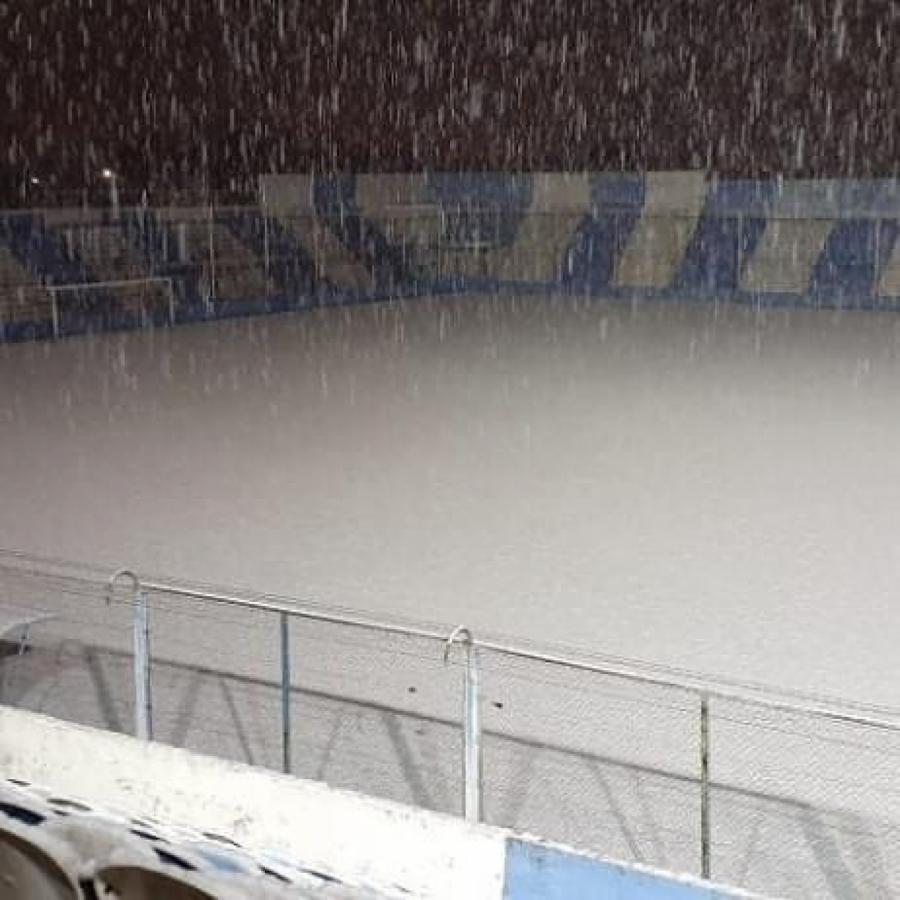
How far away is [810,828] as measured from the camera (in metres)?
3.69

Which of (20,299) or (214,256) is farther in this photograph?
(214,256)

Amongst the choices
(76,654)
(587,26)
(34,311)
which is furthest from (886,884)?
(587,26)

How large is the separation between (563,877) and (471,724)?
559mm

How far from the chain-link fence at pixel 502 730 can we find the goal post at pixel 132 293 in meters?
10.7

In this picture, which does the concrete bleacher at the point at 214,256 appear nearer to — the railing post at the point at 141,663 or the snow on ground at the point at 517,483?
the snow on ground at the point at 517,483

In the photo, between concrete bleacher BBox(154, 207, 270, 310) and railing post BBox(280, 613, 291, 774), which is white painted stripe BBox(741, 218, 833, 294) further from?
railing post BBox(280, 613, 291, 774)

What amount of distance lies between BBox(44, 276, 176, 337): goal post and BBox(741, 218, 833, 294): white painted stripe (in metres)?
7.07

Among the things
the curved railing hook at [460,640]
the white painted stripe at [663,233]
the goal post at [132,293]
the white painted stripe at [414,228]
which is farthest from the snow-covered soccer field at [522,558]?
the white painted stripe at [414,228]

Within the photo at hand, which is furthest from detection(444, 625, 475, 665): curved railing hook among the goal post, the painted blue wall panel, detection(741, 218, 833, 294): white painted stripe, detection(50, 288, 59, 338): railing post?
detection(741, 218, 833, 294): white painted stripe

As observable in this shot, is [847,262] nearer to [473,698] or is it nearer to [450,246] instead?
[450,246]

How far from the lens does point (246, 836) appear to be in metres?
2.94

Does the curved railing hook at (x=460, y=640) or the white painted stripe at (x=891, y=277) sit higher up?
the curved railing hook at (x=460, y=640)

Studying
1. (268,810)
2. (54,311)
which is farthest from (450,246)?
(268,810)

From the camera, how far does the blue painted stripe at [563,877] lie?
2.62 metres
